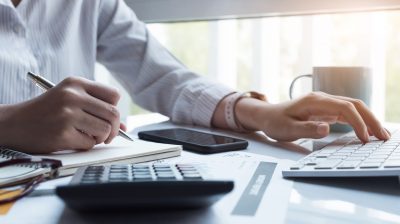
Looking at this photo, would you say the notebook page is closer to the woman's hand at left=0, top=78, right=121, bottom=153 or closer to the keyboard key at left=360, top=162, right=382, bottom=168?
the woman's hand at left=0, top=78, right=121, bottom=153

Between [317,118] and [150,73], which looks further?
[150,73]

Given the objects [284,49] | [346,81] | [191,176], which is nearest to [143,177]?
[191,176]

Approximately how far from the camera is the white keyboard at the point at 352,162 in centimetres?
40

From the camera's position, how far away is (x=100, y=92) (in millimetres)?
521

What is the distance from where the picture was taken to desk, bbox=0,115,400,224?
309mm

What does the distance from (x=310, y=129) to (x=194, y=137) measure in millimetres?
163

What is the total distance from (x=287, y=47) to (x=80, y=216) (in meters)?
1.08

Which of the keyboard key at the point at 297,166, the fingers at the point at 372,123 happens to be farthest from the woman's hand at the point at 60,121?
the fingers at the point at 372,123

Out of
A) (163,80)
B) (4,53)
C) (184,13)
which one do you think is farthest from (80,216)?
(184,13)

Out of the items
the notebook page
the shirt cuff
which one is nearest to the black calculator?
the notebook page

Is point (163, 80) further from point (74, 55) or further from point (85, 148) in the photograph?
point (85, 148)

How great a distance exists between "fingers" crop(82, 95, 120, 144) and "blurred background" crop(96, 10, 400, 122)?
54 cm

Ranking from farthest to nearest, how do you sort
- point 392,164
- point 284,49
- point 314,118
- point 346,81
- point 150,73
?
point 284,49
point 150,73
point 346,81
point 314,118
point 392,164

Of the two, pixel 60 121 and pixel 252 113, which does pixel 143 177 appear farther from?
pixel 252 113
